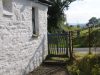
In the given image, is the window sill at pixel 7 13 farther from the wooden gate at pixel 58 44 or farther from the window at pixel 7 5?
the wooden gate at pixel 58 44

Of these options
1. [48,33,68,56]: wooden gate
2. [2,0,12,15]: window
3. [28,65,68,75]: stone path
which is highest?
[2,0,12,15]: window

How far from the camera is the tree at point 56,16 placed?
34.6 m

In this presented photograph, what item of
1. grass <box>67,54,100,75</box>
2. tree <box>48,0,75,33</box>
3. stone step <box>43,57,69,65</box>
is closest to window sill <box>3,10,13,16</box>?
grass <box>67,54,100,75</box>

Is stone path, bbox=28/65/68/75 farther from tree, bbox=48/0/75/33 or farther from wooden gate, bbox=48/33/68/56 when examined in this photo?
tree, bbox=48/0/75/33

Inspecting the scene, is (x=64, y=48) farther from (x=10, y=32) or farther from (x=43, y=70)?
(x=10, y=32)

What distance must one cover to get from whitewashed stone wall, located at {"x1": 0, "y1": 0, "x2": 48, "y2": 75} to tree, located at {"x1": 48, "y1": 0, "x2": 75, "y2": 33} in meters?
18.3

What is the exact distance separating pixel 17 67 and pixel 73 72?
2930mm

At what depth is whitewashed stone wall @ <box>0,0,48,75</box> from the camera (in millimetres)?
10726

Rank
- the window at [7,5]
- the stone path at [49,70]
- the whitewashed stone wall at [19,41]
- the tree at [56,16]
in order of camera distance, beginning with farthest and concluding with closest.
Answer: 1. the tree at [56,16]
2. the stone path at [49,70]
3. the window at [7,5]
4. the whitewashed stone wall at [19,41]

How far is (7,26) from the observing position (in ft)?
35.8

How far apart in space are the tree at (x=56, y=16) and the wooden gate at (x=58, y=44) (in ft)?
52.8

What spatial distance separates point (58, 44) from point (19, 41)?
19.5 ft

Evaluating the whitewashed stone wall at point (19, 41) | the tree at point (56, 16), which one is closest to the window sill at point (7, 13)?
the whitewashed stone wall at point (19, 41)

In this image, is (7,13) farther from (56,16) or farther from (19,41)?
(56,16)
